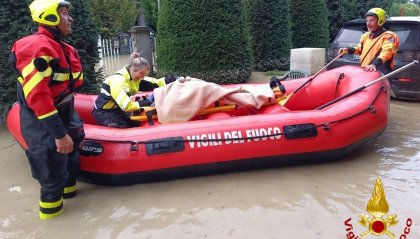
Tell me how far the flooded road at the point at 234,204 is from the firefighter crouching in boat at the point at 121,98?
0.79 metres

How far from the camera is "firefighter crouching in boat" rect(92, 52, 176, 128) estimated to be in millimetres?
4059

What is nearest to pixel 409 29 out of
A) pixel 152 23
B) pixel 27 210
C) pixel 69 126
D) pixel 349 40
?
pixel 349 40

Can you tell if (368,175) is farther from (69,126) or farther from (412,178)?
(69,126)

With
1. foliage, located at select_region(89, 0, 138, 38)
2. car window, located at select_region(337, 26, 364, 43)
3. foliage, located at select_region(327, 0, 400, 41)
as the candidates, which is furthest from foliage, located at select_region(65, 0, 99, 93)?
foliage, located at select_region(89, 0, 138, 38)

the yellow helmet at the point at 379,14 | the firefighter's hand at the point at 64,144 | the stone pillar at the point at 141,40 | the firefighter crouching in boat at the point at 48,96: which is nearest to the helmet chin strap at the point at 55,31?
the firefighter crouching in boat at the point at 48,96

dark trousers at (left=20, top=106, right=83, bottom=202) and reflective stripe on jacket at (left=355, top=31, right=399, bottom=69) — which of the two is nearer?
dark trousers at (left=20, top=106, right=83, bottom=202)

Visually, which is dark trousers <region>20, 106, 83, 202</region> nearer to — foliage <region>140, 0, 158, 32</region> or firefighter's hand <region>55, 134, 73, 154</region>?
firefighter's hand <region>55, 134, 73, 154</region>

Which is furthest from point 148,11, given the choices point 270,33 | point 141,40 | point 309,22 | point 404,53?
point 404,53

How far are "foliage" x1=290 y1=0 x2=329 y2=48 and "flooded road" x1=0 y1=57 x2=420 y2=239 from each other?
690 centimetres

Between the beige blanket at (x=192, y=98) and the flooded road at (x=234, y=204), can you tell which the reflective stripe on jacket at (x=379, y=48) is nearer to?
the flooded road at (x=234, y=204)

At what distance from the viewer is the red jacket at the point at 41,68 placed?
2825 millimetres

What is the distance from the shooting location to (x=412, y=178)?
3.83 meters

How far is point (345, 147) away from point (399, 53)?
3032 mm

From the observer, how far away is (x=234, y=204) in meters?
3.42
